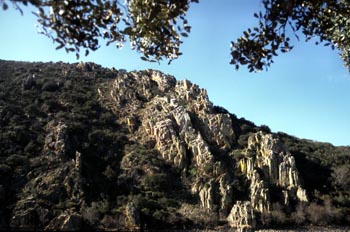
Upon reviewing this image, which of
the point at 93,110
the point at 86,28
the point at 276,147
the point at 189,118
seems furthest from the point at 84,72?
the point at 86,28

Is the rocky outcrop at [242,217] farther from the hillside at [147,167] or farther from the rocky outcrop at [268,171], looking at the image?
the rocky outcrop at [268,171]

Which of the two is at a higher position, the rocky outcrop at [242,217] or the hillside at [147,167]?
the hillside at [147,167]

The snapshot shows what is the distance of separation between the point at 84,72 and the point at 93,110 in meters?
14.6

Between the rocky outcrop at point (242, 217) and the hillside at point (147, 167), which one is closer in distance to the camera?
the hillside at point (147, 167)

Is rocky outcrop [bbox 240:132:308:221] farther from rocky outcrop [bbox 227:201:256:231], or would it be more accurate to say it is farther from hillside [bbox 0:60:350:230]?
rocky outcrop [bbox 227:201:256:231]

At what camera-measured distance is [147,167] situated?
1406 inches

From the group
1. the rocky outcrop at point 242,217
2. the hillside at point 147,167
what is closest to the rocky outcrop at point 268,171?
the hillside at point 147,167

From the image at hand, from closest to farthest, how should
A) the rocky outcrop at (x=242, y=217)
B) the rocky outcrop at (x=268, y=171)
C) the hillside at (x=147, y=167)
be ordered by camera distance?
the hillside at (x=147, y=167)
the rocky outcrop at (x=242, y=217)
the rocky outcrop at (x=268, y=171)

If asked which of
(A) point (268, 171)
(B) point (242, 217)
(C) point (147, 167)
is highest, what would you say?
(A) point (268, 171)

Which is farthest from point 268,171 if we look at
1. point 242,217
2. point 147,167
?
point 147,167

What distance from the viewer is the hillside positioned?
29953 mm

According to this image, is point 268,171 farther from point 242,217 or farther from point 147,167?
point 147,167

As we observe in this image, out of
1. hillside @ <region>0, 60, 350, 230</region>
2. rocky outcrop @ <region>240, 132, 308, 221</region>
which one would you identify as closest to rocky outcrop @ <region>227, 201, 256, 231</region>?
hillside @ <region>0, 60, 350, 230</region>

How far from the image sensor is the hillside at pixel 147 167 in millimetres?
29953
